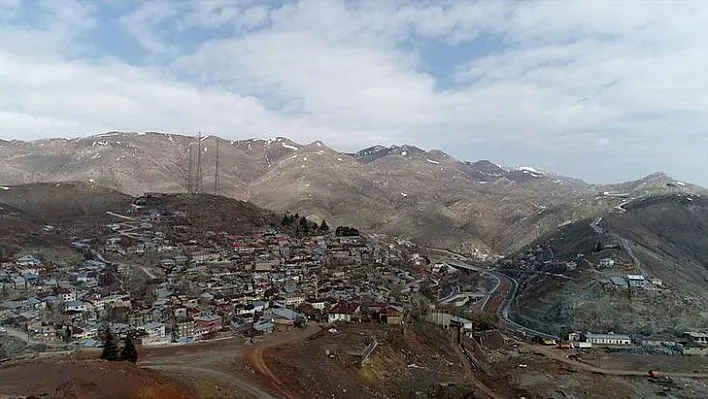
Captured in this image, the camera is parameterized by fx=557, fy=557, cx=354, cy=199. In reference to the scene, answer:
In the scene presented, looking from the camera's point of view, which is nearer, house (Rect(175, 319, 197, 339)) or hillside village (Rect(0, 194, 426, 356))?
house (Rect(175, 319, 197, 339))

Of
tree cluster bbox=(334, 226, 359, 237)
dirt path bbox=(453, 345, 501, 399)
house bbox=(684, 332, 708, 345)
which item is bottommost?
house bbox=(684, 332, 708, 345)

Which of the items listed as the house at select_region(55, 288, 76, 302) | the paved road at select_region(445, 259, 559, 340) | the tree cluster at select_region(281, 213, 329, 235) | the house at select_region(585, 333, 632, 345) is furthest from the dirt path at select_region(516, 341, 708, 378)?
the tree cluster at select_region(281, 213, 329, 235)

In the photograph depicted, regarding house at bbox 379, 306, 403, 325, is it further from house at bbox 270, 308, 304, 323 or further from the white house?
the white house

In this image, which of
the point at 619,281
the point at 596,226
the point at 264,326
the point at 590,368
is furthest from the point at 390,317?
the point at 596,226

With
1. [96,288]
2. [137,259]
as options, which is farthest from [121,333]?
[137,259]

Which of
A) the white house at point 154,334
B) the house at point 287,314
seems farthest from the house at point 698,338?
the white house at point 154,334

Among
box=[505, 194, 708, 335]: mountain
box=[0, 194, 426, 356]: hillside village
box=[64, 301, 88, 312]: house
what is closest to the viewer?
box=[0, 194, 426, 356]: hillside village

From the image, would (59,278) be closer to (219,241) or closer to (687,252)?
(219,241)
